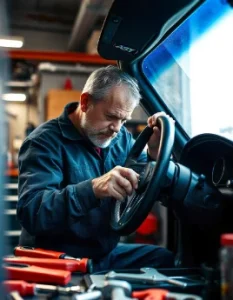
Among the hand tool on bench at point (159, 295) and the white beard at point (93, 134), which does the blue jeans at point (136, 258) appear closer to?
the white beard at point (93, 134)

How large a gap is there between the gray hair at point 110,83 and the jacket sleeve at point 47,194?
0.28m

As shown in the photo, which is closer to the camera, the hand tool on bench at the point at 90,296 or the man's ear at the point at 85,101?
the hand tool on bench at the point at 90,296

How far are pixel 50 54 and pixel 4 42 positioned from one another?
4679mm

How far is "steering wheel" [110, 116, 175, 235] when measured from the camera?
1241 mm

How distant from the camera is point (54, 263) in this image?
130 cm

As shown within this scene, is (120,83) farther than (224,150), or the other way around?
(120,83)

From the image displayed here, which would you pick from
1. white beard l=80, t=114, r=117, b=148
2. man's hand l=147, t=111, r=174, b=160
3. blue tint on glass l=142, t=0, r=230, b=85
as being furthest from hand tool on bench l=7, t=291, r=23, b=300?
blue tint on glass l=142, t=0, r=230, b=85

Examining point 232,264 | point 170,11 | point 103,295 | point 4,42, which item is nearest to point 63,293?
point 103,295

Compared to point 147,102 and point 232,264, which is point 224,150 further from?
point 232,264

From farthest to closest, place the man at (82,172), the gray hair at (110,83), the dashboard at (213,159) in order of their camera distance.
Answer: the gray hair at (110,83) → the man at (82,172) → the dashboard at (213,159)

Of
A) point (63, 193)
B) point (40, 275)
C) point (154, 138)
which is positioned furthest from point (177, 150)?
point (40, 275)

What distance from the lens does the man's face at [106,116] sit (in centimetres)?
180

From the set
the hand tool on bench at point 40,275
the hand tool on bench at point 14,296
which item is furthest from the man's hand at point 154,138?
the hand tool on bench at point 14,296

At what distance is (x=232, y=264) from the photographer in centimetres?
86
